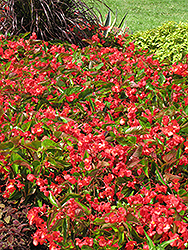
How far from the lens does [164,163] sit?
2.25 m

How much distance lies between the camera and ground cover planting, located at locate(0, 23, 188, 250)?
1.90 m

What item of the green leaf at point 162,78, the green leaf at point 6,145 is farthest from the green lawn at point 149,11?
the green leaf at point 6,145

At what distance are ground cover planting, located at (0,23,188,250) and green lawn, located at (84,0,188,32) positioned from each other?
21.6 ft

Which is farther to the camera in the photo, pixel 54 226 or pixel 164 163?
pixel 164 163

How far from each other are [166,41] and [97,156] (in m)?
3.06

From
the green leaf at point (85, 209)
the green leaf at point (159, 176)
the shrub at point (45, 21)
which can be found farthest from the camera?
the shrub at point (45, 21)

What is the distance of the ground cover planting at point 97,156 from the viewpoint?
190 cm

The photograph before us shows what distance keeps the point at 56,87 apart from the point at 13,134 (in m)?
0.83

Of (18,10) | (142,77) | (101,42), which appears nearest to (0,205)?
(142,77)

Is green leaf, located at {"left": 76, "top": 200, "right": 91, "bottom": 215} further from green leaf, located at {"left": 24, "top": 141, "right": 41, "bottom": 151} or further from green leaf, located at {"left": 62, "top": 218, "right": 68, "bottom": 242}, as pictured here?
green leaf, located at {"left": 24, "top": 141, "right": 41, "bottom": 151}

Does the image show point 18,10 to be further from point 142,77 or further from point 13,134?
point 13,134

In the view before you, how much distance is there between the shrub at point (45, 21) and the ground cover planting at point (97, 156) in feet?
4.81

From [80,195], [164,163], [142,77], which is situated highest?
[142,77]

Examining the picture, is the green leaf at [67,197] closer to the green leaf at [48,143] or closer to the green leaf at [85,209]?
the green leaf at [85,209]
